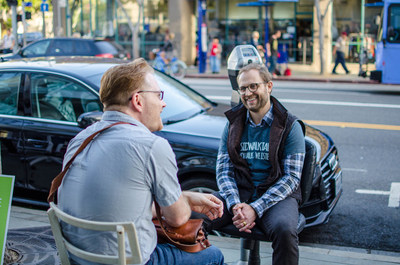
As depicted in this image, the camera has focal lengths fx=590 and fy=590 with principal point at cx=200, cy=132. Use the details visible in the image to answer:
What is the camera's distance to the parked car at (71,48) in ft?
60.1

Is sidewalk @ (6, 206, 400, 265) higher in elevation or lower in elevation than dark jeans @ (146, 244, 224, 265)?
lower

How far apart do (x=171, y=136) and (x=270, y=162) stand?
61.9 inches

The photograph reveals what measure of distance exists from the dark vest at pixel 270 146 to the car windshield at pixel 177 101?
1.55 metres

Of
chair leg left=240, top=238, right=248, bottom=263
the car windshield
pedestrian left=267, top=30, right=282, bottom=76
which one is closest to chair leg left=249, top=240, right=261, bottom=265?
chair leg left=240, top=238, right=248, bottom=263

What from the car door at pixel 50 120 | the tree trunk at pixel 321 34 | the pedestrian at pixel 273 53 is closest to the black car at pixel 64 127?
the car door at pixel 50 120

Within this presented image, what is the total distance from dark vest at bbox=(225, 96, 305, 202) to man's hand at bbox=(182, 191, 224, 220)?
958 mm

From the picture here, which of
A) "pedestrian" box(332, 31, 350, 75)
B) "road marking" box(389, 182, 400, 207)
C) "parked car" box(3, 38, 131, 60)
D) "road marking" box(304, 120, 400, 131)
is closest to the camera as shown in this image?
"road marking" box(389, 182, 400, 207)

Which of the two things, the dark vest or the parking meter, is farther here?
the parking meter

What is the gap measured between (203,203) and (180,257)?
0.91ft

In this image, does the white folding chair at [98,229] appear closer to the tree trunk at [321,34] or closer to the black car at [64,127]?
the black car at [64,127]

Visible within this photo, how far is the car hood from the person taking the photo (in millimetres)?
5133

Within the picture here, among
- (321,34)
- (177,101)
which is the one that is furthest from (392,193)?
(321,34)

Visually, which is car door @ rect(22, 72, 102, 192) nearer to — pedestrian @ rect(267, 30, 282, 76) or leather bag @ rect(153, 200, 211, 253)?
leather bag @ rect(153, 200, 211, 253)

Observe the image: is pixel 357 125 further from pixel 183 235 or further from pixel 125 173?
pixel 125 173
